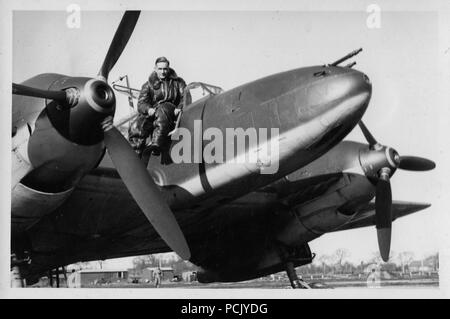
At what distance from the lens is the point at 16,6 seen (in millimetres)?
9445

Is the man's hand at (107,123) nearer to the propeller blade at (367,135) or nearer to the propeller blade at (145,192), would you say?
the propeller blade at (145,192)

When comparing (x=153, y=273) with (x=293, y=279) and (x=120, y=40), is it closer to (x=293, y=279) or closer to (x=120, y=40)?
(x=293, y=279)

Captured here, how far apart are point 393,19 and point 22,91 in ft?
18.5

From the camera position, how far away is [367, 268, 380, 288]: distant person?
10394mm

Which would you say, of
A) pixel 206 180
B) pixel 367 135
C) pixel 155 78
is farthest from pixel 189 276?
pixel 367 135

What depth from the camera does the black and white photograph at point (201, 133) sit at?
334 inches

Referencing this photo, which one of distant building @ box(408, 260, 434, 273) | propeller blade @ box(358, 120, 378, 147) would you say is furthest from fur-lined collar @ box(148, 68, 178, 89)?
distant building @ box(408, 260, 434, 273)

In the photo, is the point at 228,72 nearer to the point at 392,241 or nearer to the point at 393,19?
the point at 393,19

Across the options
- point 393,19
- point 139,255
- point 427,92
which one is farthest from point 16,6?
point 427,92

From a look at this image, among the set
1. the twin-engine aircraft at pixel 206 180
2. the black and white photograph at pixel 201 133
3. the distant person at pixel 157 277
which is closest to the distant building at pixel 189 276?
the black and white photograph at pixel 201 133

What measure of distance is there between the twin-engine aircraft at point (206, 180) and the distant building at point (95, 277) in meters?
0.28

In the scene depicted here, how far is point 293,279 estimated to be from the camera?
11.7m

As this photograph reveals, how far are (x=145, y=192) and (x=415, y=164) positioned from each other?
188 inches
